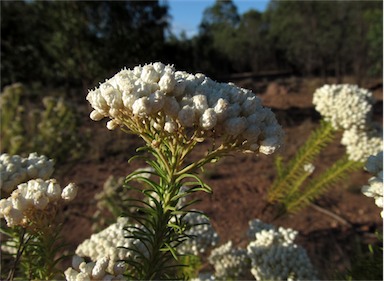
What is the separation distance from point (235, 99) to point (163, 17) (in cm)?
1648

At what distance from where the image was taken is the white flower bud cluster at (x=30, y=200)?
49.8 inches

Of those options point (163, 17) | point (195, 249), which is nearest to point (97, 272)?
point (195, 249)

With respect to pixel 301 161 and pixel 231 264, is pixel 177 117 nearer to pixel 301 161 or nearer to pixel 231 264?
pixel 231 264

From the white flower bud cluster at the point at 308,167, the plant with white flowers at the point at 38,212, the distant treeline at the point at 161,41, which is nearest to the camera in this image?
the plant with white flowers at the point at 38,212

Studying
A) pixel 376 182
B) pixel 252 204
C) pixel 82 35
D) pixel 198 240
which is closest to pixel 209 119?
pixel 376 182

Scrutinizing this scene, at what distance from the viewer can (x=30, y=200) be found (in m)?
1.29

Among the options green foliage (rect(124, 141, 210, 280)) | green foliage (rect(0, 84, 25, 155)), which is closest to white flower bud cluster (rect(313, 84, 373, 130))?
green foliage (rect(124, 141, 210, 280))

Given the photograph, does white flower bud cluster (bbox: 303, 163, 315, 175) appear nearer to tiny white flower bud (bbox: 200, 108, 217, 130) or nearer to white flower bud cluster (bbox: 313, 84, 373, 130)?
white flower bud cluster (bbox: 313, 84, 373, 130)

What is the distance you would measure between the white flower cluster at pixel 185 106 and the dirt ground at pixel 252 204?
269 centimetres

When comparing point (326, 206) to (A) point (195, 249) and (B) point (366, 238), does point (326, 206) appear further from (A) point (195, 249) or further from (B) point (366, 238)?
(A) point (195, 249)

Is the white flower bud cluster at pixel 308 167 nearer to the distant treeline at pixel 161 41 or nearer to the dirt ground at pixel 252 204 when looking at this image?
the dirt ground at pixel 252 204

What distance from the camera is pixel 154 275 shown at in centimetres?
144

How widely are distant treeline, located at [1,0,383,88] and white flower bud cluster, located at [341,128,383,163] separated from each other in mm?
11955

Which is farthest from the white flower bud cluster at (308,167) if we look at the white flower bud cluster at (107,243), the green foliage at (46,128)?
the green foliage at (46,128)
